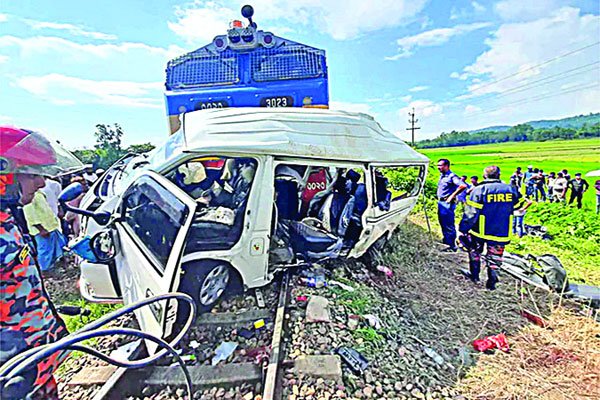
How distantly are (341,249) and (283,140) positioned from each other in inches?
71.0

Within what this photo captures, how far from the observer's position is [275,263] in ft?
14.5

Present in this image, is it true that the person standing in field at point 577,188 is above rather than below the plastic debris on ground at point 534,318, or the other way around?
above

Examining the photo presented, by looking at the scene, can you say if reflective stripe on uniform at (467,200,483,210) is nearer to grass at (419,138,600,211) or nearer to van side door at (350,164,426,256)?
van side door at (350,164,426,256)

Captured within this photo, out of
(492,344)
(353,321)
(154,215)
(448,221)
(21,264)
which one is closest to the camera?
(21,264)

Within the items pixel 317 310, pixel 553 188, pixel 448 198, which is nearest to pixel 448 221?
pixel 448 198

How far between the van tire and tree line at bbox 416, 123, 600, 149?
52.3m

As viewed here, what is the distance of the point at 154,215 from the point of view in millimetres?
3062

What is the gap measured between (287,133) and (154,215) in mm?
1733

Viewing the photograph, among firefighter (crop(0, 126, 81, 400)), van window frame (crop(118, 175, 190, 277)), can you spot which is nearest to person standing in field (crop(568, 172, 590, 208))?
van window frame (crop(118, 175, 190, 277))

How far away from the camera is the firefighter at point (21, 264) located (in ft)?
6.11

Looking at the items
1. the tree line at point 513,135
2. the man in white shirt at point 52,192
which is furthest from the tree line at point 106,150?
the tree line at point 513,135

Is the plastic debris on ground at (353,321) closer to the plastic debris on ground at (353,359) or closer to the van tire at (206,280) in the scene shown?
the plastic debris on ground at (353,359)

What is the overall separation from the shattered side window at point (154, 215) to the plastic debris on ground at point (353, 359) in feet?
5.76

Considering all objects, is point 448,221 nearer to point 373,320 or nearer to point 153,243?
point 373,320
